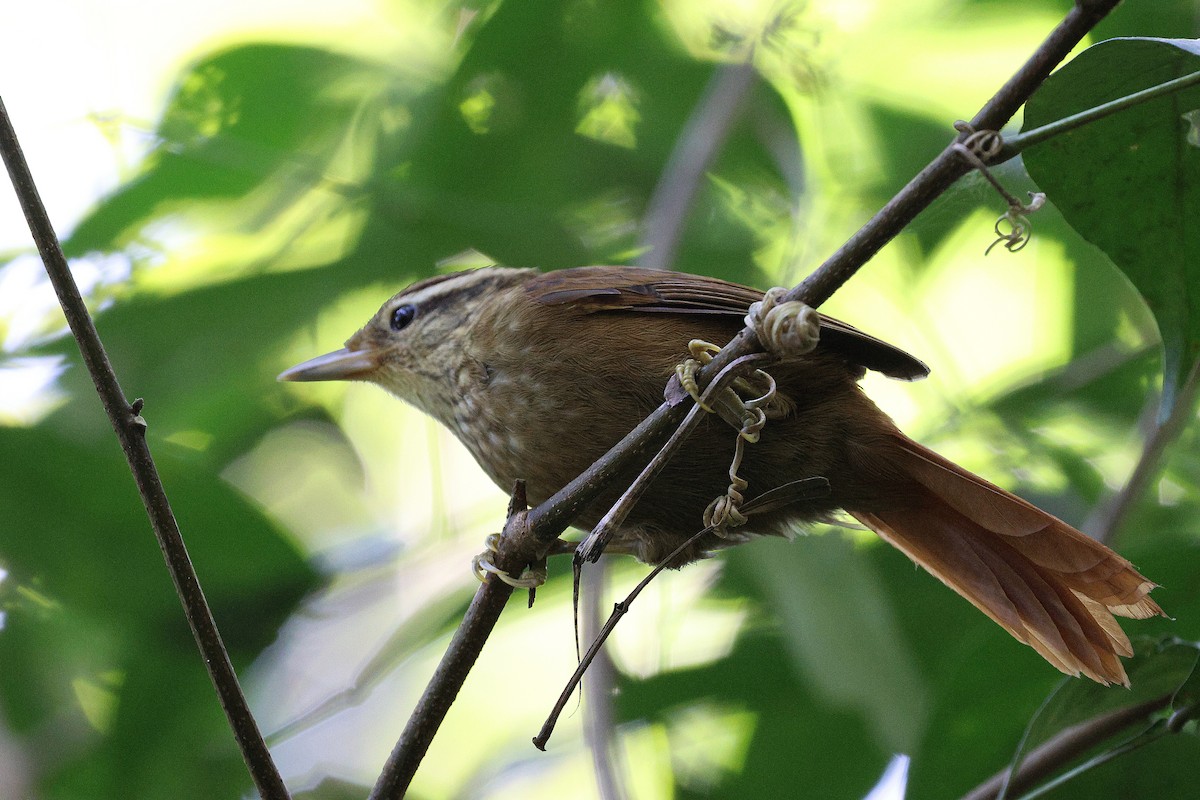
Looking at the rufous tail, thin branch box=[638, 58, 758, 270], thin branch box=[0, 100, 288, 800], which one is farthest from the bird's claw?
thin branch box=[638, 58, 758, 270]

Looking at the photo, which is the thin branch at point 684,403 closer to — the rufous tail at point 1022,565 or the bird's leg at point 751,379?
the bird's leg at point 751,379

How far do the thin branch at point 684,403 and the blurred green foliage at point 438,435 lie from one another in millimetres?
1339

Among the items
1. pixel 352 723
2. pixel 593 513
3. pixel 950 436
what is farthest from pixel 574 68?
pixel 352 723

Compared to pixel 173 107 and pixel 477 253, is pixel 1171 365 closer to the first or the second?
pixel 477 253

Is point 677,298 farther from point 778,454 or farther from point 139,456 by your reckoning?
point 139,456

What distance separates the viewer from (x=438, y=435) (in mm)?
3740

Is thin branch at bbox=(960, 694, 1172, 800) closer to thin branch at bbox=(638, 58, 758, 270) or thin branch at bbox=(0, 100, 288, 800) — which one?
thin branch at bbox=(0, 100, 288, 800)

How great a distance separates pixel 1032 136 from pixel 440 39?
2.69m

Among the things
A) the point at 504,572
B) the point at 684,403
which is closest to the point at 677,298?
the point at 684,403

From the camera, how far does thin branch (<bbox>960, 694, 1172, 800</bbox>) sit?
2.28m

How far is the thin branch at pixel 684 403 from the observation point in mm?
1414

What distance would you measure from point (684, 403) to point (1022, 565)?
1.08 m

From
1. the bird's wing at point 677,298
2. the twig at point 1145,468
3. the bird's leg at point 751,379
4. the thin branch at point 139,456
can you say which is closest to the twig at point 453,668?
the thin branch at point 139,456

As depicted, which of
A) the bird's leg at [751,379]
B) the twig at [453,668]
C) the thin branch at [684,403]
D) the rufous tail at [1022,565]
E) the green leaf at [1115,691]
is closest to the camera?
the thin branch at [684,403]
